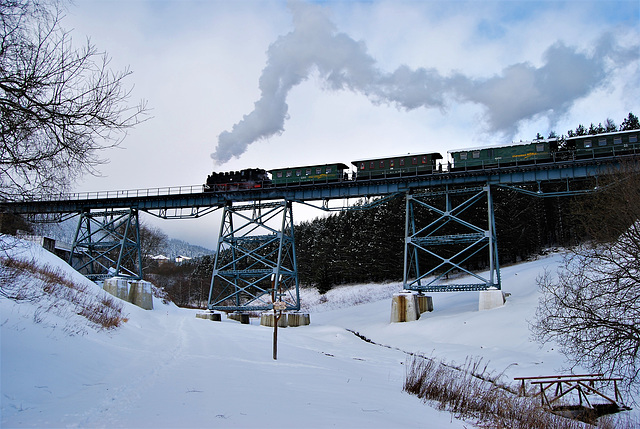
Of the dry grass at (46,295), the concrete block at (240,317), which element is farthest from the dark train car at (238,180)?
the dry grass at (46,295)

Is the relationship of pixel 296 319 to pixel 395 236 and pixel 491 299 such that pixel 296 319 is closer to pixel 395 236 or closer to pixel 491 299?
pixel 491 299

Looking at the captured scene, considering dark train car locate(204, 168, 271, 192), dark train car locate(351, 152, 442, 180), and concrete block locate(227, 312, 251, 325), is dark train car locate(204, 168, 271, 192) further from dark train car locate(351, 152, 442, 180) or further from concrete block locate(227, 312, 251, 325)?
concrete block locate(227, 312, 251, 325)

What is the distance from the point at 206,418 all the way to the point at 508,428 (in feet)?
16.6

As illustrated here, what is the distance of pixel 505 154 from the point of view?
2652 cm

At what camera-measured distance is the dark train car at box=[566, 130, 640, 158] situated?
24344mm

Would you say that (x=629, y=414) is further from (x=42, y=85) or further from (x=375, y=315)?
(x=375, y=315)

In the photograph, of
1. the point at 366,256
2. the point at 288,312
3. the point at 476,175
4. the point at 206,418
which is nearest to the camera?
the point at 206,418

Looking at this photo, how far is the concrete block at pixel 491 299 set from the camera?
2262cm

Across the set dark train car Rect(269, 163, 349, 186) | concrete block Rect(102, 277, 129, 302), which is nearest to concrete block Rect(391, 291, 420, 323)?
dark train car Rect(269, 163, 349, 186)

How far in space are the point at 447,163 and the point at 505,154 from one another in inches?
138

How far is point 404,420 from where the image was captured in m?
6.29

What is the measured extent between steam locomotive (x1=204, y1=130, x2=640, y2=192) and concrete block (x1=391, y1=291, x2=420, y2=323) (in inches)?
321

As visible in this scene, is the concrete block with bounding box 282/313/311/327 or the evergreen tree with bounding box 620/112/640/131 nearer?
the concrete block with bounding box 282/313/311/327

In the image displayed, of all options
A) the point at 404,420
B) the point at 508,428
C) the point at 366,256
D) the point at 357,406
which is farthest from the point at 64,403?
the point at 366,256
